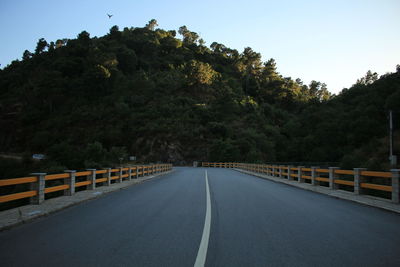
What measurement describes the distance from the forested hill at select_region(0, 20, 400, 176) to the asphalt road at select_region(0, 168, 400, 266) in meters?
37.9

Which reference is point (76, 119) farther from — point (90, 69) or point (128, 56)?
point (128, 56)

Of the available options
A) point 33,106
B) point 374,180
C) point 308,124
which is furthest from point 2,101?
point 374,180

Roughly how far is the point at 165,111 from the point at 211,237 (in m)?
81.0

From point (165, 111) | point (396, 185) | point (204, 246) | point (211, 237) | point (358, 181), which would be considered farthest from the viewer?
point (165, 111)

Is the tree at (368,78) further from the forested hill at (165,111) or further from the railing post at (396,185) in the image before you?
the railing post at (396,185)

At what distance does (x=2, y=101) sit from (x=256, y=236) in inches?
4579

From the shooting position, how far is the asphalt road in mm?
4207

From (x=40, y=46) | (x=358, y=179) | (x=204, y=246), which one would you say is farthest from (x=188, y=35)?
(x=204, y=246)

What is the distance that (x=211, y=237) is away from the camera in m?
5.33

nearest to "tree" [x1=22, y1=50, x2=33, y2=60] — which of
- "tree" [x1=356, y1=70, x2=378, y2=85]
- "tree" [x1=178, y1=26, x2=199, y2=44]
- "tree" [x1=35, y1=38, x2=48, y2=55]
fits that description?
"tree" [x1=35, y1=38, x2=48, y2=55]

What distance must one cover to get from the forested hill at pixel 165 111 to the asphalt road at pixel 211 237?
37.9 metres

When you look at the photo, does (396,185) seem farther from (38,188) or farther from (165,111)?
(165,111)

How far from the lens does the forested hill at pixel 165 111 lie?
67.2m

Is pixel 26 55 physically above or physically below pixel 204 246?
above
